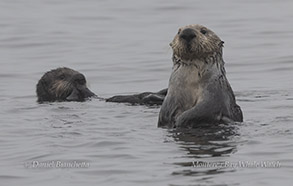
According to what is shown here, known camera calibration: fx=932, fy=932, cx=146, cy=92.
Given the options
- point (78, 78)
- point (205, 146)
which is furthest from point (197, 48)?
point (78, 78)

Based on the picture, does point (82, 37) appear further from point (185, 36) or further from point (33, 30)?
point (185, 36)

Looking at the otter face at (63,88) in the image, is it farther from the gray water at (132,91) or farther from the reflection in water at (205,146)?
the reflection in water at (205,146)

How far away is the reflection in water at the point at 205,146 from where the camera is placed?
756cm

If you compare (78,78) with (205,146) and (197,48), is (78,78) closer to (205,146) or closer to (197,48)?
(197,48)

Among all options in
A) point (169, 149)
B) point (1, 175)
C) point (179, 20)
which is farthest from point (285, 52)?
point (1, 175)

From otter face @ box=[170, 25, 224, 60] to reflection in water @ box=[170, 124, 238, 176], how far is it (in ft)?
2.52

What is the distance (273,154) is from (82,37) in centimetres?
1144

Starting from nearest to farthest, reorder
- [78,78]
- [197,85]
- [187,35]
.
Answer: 1. [187,35]
2. [197,85]
3. [78,78]

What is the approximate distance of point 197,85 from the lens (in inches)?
375

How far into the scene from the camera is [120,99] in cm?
1192

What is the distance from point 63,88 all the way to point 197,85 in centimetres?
362

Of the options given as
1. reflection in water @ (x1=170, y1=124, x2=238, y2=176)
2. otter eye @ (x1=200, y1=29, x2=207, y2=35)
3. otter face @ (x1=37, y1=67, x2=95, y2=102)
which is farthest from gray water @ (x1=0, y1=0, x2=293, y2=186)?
otter eye @ (x1=200, y1=29, x2=207, y2=35)

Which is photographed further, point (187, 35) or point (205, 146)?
point (187, 35)

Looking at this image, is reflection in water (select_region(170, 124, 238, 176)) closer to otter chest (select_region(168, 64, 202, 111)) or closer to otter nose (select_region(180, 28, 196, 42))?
otter chest (select_region(168, 64, 202, 111))
